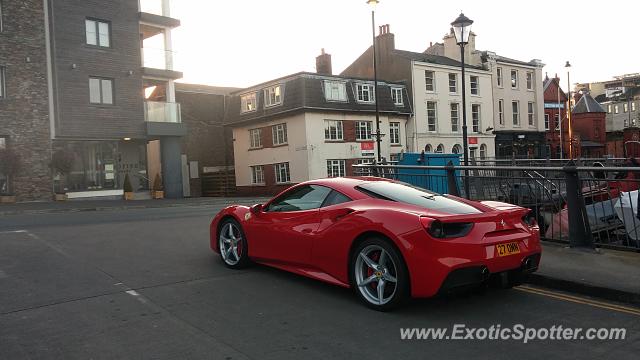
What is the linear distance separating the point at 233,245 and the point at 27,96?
22685mm

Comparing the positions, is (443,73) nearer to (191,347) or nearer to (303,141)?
(303,141)

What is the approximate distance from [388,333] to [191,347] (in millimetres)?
1654

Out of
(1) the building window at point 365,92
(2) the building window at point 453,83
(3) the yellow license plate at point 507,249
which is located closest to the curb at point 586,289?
(3) the yellow license plate at point 507,249

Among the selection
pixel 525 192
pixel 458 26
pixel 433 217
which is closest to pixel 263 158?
pixel 458 26

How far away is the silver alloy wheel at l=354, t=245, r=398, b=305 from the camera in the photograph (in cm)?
511

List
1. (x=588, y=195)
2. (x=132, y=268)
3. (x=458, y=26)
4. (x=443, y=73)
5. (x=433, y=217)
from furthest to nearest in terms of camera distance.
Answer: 1. (x=443, y=73)
2. (x=458, y=26)
3. (x=588, y=195)
4. (x=132, y=268)
5. (x=433, y=217)

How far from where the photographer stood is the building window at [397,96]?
136ft

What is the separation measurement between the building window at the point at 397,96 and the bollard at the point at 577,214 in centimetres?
3422

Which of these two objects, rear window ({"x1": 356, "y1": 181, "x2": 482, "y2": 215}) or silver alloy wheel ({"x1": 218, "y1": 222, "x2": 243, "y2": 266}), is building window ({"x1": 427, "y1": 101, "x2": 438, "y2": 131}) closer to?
silver alloy wheel ({"x1": 218, "y1": 222, "x2": 243, "y2": 266})

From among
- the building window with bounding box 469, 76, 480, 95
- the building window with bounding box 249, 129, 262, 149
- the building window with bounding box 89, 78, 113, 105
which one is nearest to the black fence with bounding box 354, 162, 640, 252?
the building window with bounding box 89, 78, 113, 105

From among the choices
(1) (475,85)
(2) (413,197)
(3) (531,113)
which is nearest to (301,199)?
(2) (413,197)

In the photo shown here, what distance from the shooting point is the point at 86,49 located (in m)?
26.9

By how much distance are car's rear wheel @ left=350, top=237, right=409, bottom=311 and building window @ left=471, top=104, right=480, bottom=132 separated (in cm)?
4334

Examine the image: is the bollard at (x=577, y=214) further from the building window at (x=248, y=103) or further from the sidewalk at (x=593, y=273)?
the building window at (x=248, y=103)
